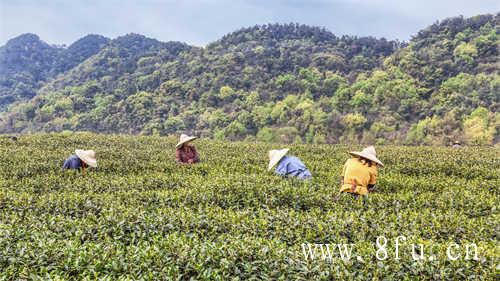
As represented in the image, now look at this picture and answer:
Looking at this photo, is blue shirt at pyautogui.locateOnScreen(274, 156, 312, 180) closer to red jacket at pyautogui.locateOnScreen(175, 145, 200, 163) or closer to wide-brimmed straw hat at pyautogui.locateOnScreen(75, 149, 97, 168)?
red jacket at pyautogui.locateOnScreen(175, 145, 200, 163)

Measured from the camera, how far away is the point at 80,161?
10.4 m

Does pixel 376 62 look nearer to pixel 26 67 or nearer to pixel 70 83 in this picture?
pixel 70 83

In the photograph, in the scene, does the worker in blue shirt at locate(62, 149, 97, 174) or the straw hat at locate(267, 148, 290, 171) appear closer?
the straw hat at locate(267, 148, 290, 171)

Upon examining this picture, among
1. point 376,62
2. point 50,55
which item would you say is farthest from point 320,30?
point 50,55

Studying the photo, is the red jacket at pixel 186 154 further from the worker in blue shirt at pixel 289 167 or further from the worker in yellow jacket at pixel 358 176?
the worker in yellow jacket at pixel 358 176

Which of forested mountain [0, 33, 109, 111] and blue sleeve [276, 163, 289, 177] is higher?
forested mountain [0, 33, 109, 111]

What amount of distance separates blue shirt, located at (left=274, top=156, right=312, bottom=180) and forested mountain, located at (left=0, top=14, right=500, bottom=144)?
29.6m

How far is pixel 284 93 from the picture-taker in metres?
58.2

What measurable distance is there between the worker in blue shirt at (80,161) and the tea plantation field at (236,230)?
0.43 meters

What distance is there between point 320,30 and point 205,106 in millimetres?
43894

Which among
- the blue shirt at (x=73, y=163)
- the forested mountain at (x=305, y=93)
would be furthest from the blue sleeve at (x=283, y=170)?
the forested mountain at (x=305, y=93)

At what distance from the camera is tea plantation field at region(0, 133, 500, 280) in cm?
410

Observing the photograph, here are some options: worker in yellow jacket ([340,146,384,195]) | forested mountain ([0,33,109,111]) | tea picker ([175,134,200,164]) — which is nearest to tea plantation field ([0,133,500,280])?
worker in yellow jacket ([340,146,384,195])

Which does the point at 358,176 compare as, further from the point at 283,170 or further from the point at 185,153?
the point at 185,153
